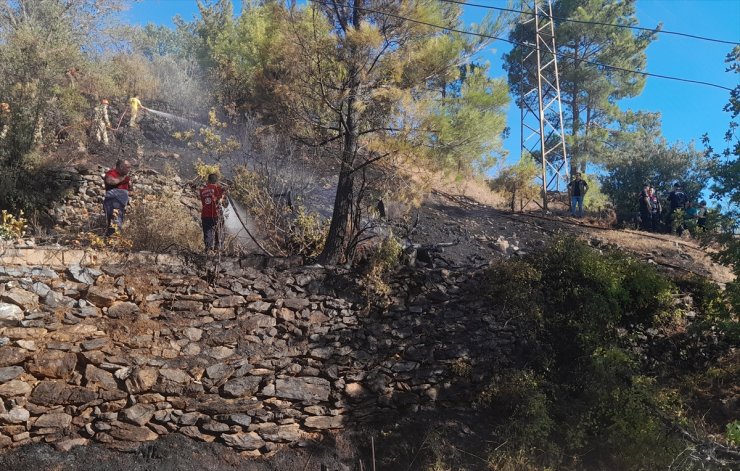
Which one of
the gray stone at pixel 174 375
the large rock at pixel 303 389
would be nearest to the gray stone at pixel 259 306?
the large rock at pixel 303 389

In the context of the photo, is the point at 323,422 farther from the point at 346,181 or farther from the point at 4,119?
the point at 4,119

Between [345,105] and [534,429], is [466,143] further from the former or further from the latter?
[534,429]

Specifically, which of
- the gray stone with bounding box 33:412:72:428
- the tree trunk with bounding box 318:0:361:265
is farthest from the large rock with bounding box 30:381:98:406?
the tree trunk with bounding box 318:0:361:265

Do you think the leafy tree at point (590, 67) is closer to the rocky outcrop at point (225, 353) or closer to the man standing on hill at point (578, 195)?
the man standing on hill at point (578, 195)

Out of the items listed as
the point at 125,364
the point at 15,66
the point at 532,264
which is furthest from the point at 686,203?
the point at 15,66

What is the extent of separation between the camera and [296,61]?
9.57 metres

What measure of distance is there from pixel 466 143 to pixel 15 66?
919 cm

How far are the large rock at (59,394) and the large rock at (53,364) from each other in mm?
102

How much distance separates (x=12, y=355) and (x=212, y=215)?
135 inches

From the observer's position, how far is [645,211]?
1470cm

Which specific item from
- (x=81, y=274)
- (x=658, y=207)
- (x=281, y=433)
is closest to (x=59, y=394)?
(x=81, y=274)

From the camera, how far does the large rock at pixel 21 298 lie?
6785 mm

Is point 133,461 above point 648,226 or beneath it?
beneath

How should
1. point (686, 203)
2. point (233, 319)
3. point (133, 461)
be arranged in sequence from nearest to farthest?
point (133, 461)
point (233, 319)
point (686, 203)
